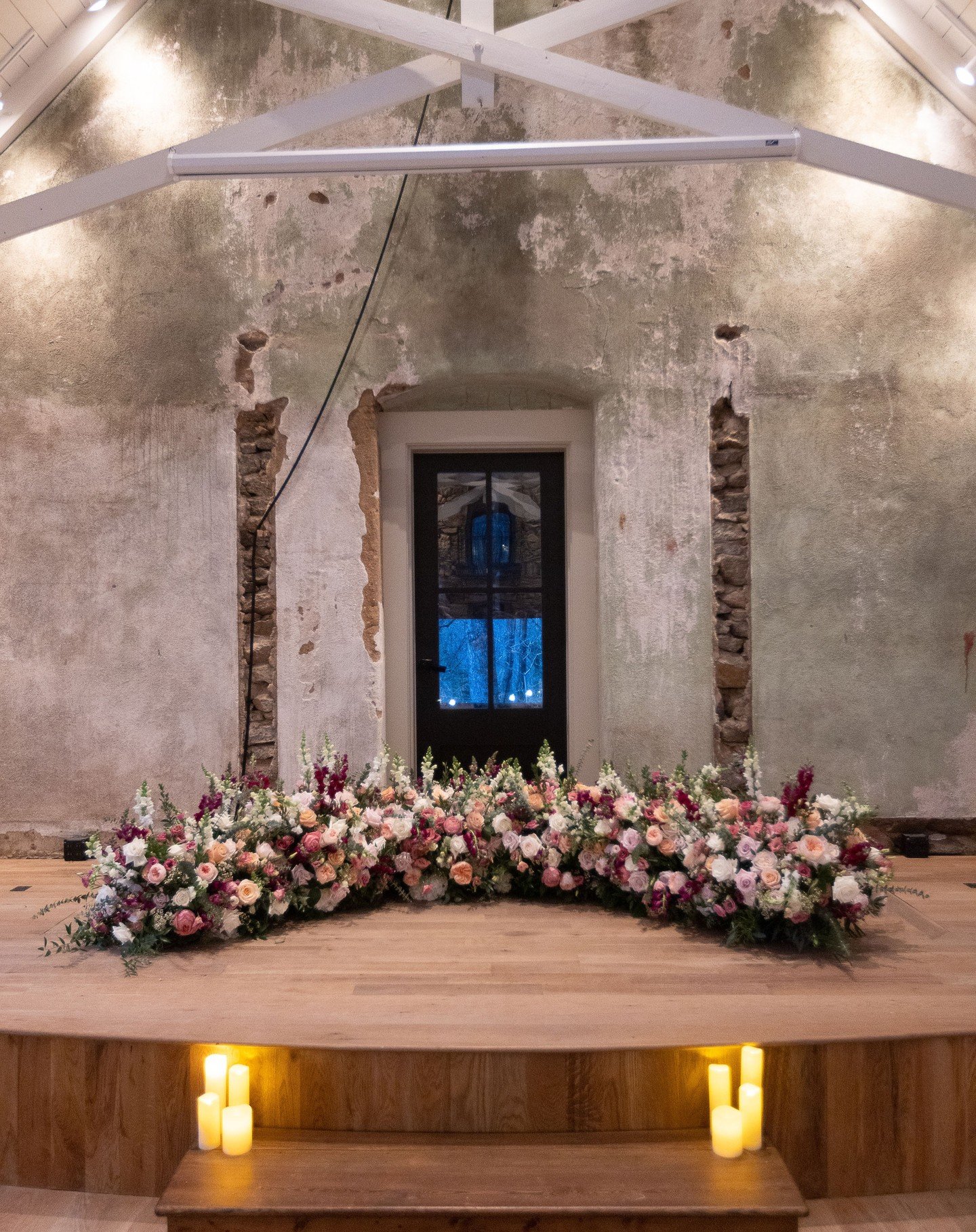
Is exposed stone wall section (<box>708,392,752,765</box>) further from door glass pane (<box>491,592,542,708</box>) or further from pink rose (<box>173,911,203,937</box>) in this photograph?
pink rose (<box>173,911,203,937</box>)

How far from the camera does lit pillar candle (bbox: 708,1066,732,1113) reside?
2.43 meters

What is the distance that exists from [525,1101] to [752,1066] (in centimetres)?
58

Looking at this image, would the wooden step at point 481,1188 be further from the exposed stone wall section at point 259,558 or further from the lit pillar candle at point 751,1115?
the exposed stone wall section at point 259,558

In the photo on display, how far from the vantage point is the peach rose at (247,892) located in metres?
3.26

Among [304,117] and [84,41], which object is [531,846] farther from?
[84,41]

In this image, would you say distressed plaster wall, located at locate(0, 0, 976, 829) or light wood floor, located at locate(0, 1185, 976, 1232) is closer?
light wood floor, located at locate(0, 1185, 976, 1232)

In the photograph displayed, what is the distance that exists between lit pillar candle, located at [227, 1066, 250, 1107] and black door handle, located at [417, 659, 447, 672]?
2.72 metres

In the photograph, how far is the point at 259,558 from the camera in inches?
186

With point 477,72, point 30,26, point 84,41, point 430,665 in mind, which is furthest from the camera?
point 430,665

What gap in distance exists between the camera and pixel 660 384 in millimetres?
4676

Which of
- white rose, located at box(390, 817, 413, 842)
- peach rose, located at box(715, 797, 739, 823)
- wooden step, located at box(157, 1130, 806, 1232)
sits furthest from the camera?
white rose, located at box(390, 817, 413, 842)

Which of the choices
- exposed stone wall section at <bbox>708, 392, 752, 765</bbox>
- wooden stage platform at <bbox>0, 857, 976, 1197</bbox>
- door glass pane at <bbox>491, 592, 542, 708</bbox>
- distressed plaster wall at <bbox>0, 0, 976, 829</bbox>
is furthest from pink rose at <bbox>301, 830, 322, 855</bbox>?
exposed stone wall section at <bbox>708, 392, 752, 765</bbox>

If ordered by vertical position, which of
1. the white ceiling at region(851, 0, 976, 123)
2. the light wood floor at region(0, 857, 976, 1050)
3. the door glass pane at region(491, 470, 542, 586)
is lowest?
the light wood floor at region(0, 857, 976, 1050)

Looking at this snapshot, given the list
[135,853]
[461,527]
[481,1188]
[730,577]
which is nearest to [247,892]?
[135,853]
